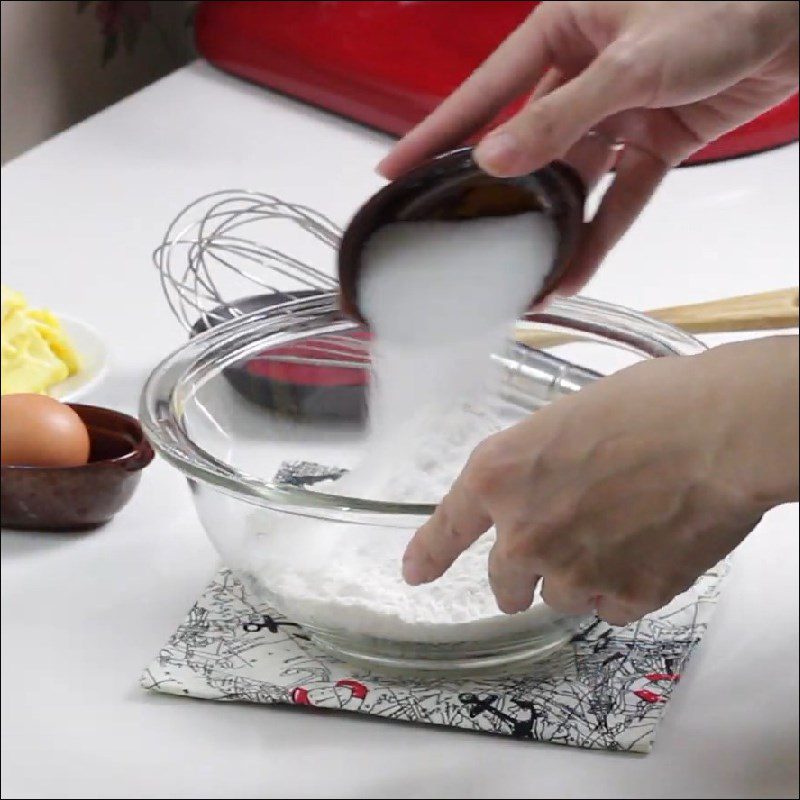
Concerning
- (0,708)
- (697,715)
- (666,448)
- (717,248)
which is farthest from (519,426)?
(717,248)

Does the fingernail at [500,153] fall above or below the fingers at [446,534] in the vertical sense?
above

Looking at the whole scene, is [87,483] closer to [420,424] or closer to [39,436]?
[39,436]

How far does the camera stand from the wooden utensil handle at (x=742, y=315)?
877 mm

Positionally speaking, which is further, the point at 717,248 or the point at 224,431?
the point at 717,248

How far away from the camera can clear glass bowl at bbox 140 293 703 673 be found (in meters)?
0.61

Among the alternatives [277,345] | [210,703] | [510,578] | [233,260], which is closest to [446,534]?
[510,578]

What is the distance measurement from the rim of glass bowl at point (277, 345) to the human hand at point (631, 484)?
0.14ft

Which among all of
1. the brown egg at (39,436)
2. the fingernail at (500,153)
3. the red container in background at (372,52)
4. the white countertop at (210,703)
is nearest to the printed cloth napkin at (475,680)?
the white countertop at (210,703)

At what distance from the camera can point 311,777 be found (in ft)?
1.93

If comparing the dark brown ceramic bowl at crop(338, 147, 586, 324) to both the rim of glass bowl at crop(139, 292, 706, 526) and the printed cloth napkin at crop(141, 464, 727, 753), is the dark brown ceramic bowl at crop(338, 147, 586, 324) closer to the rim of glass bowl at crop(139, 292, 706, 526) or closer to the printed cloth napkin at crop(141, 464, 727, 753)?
the rim of glass bowl at crop(139, 292, 706, 526)

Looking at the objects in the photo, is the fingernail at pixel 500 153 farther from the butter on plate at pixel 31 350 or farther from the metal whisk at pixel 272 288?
the butter on plate at pixel 31 350

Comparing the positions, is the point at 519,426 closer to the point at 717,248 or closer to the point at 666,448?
the point at 666,448

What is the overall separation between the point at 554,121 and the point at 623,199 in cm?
18

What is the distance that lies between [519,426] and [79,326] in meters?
0.50
